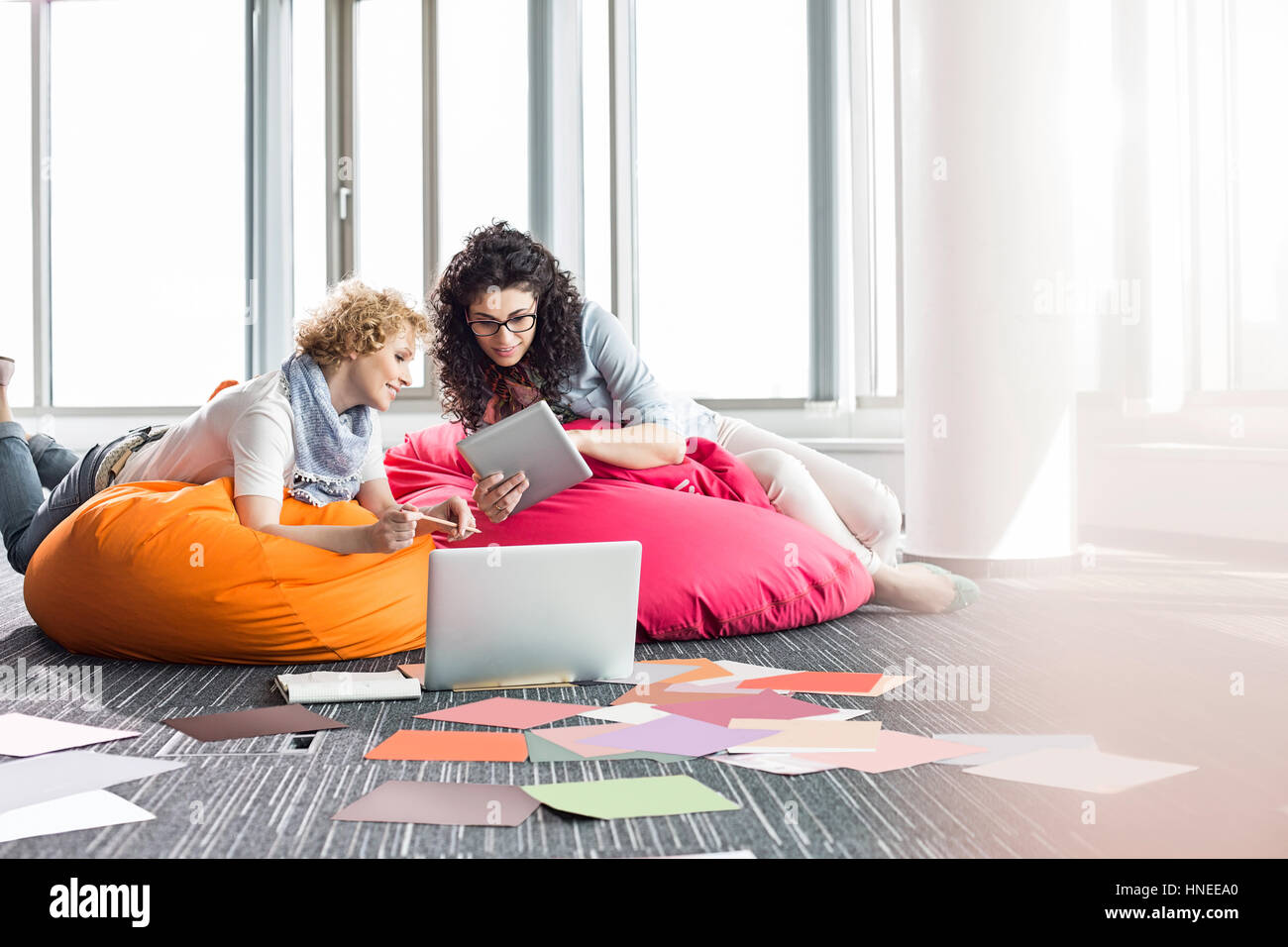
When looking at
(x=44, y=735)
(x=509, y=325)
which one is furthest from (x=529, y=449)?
(x=44, y=735)

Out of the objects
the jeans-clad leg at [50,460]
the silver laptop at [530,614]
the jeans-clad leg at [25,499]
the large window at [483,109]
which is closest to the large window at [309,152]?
the large window at [483,109]

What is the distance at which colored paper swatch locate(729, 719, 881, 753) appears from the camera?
160 cm

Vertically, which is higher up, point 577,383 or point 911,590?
point 577,383

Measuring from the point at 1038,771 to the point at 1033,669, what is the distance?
2.45ft

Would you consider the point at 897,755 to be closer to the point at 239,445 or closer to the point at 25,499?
the point at 239,445

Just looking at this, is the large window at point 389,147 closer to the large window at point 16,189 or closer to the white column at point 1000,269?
the large window at point 16,189

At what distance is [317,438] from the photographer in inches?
93.1

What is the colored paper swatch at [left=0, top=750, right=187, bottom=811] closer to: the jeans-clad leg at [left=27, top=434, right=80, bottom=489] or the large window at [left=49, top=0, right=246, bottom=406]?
the jeans-clad leg at [left=27, top=434, right=80, bottom=489]

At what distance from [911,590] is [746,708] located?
1.17 metres

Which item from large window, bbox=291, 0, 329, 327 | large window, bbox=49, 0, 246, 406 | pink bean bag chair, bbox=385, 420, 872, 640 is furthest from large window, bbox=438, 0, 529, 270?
pink bean bag chair, bbox=385, 420, 872, 640

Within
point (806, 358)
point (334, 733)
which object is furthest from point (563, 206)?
point (334, 733)

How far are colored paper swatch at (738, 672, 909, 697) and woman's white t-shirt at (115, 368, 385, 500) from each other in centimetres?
104

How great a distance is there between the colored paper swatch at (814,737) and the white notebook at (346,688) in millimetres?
589
